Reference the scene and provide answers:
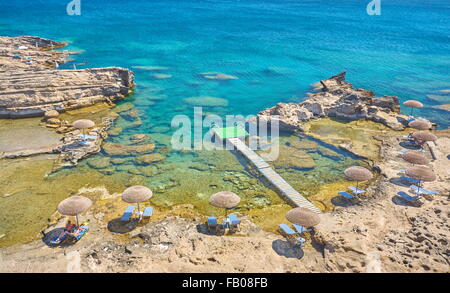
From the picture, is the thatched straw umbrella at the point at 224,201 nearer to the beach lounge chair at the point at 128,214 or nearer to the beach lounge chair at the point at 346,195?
the beach lounge chair at the point at 128,214

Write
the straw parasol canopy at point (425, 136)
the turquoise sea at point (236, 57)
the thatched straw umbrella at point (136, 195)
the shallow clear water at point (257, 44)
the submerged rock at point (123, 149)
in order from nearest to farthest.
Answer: the thatched straw umbrella at point (136, 195), the turquoise sea at point (236, 57), the straw parasol canopy at point (425, 136), the submerged rock at point (123, 149), the shallow clear water at point (257, 44)

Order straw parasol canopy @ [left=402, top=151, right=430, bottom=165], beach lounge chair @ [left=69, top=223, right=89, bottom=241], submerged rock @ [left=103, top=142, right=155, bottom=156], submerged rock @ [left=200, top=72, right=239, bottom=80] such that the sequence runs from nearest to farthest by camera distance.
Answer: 1. beach lounge chair @ [left=69, top=223, right=89, bottom=241]
2. straw parasol canopy @ [left=402, top=151, right=430, bottom=165]
3. submerged rock @ [left=103, top=142, right=155, bottom=156]
4. submerged rock @ [left=200, top=72, right=239, bottom=80]

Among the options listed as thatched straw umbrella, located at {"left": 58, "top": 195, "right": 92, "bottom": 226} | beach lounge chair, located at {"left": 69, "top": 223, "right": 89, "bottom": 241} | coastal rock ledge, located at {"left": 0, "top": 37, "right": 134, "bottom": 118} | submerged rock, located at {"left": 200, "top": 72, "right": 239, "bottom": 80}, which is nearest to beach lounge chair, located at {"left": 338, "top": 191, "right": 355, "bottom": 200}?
thatched straw umbrella, located at {"left": 58, "top": 195, "right": 92, "bottom": 226}

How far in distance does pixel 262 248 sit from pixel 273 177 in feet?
25.6

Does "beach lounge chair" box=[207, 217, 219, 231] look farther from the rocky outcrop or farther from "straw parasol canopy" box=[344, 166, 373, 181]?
the rocky outcrop

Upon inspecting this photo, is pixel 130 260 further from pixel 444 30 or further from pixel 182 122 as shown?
pixel 444 30

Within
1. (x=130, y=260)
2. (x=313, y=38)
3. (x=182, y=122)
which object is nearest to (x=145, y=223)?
(x=130, y=260)

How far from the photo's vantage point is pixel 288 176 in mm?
24188

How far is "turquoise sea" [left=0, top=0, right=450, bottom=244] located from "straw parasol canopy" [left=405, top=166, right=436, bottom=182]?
15.1 feet

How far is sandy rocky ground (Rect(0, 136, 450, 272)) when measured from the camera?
15.2 m

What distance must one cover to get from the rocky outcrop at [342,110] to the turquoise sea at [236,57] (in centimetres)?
421

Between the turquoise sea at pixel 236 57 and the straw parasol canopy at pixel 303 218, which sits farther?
the turquoise sea at pixel 236 57

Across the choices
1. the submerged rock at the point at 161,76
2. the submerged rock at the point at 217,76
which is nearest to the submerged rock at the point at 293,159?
the submerged rock at the point at 217,76

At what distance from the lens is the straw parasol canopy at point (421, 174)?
20.5 meters
